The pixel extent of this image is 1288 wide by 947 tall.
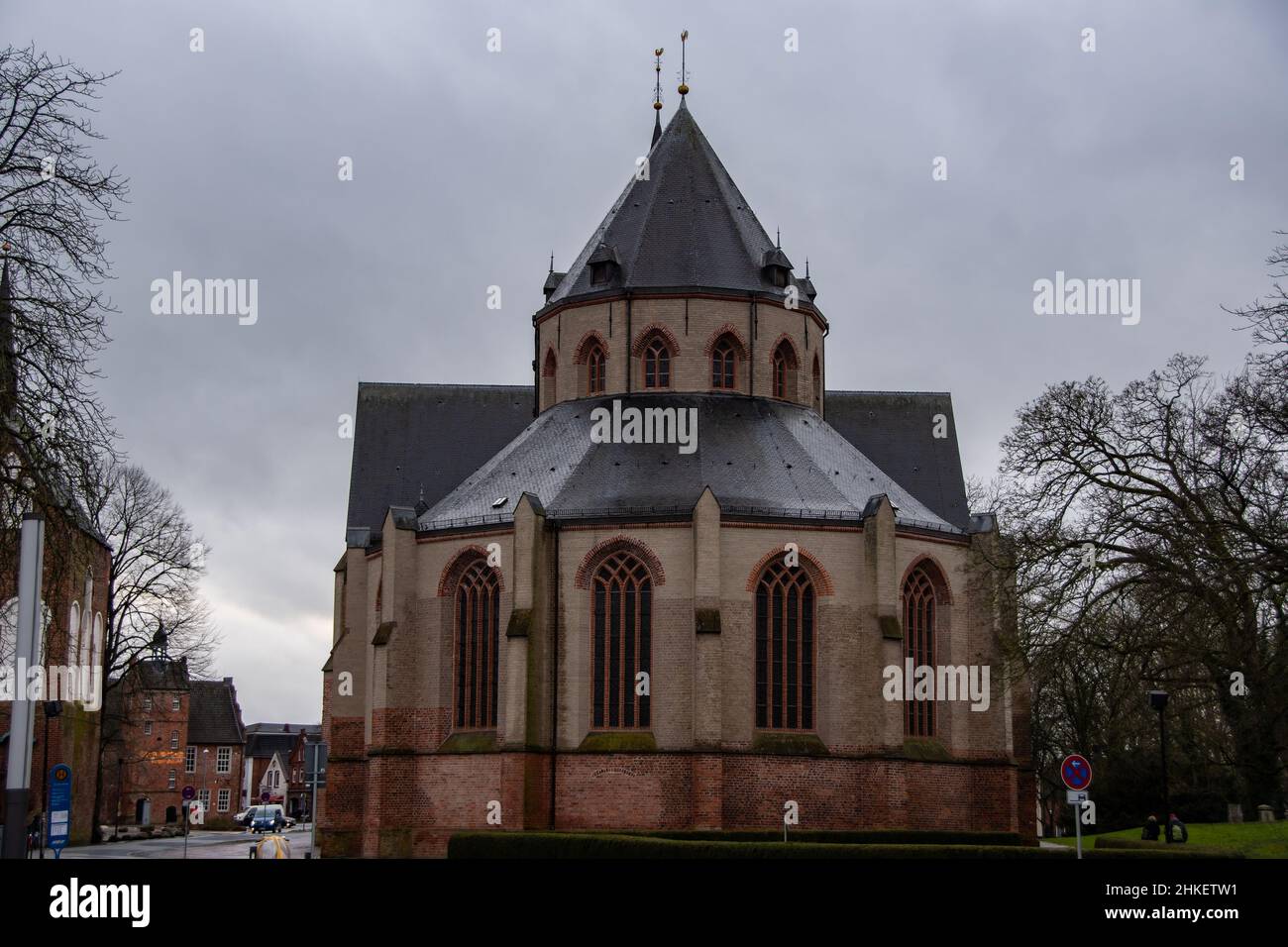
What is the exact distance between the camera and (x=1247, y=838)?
3938 centimetres

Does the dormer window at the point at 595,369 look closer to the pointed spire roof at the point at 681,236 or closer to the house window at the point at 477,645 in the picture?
the pointed spire roof at the point at 681,236

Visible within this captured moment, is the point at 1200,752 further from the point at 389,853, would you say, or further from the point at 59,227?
the point at 59,227

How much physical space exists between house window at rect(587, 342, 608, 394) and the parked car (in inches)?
1443

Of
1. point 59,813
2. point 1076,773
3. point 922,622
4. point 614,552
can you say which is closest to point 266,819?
point 614,552

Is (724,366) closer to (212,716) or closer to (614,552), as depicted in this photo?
(614,552)

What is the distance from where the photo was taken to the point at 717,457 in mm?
44438

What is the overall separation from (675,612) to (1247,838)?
50.4 ft

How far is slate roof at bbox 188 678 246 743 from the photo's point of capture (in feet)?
Result: 376

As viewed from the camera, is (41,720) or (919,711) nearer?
(919,711)

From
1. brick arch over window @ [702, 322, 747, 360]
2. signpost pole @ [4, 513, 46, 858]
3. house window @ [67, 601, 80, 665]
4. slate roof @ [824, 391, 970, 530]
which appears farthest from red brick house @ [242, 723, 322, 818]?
signpost pole @ [4, 513, 46, 858]

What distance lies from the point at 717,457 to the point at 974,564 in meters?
7.66

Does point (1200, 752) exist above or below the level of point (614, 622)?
below

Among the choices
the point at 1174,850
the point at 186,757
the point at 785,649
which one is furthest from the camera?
the point at 186,757
